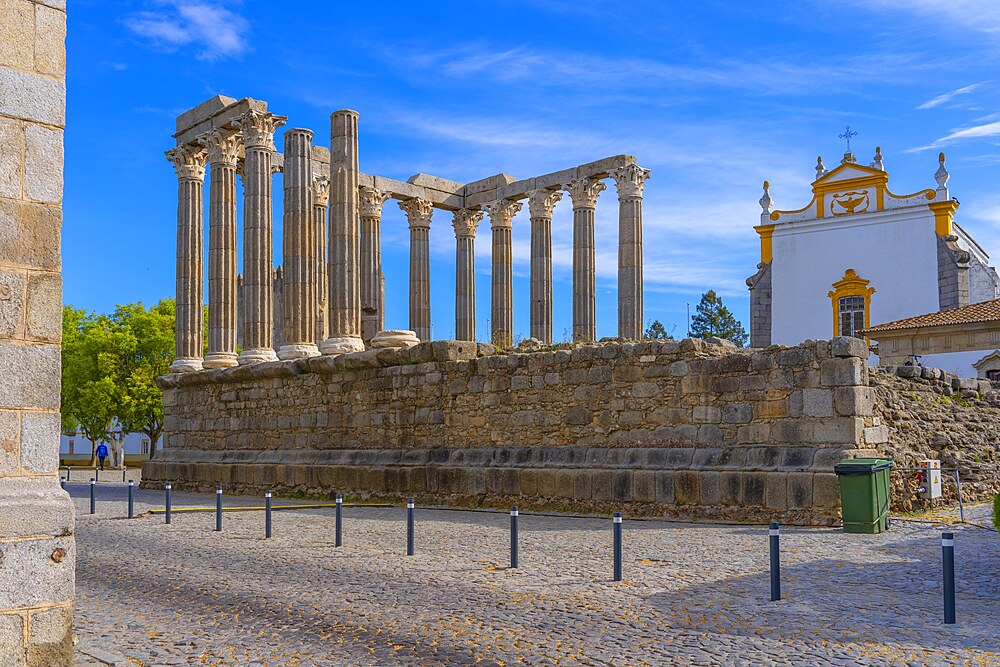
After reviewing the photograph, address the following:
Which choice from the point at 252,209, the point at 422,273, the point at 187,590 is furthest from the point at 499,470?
the point at 422,273

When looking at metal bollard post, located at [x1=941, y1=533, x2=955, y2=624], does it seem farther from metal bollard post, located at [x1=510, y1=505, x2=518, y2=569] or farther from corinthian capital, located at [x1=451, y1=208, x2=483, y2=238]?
corinthian capital, located at [x1=451, y1=208, x2=483, y2=238]

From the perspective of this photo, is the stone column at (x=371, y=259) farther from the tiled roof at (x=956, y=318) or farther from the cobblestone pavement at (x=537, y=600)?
the cobblestone pavement at (x=537, y=600)

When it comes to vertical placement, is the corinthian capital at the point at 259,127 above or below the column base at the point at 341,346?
above

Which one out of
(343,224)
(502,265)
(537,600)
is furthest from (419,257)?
(537,600)

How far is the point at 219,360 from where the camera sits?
85.4ft

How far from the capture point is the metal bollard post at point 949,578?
23.1 feet

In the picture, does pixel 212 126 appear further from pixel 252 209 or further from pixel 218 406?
pixel 218 406

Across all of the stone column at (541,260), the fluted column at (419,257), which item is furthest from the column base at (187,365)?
the stone column at (541,260)

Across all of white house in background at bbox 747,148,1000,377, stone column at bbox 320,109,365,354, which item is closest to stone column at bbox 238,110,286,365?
stone column at bbox 320,109,365,354

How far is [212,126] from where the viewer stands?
26.7 m

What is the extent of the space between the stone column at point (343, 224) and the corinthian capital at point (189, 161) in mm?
6413

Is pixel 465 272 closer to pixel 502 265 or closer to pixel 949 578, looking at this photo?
pixel 502 265

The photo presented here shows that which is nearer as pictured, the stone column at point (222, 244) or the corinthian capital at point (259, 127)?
the corinthian capital at point (259, 127)

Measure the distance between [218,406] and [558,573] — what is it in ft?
56.9
